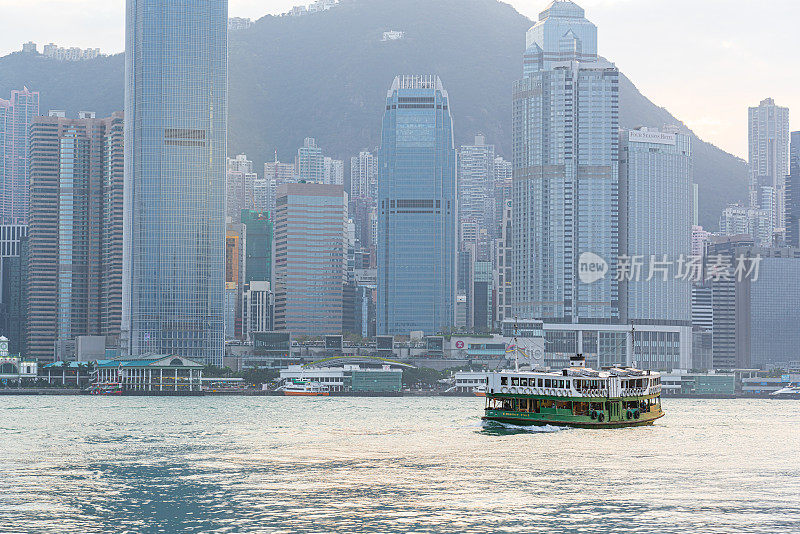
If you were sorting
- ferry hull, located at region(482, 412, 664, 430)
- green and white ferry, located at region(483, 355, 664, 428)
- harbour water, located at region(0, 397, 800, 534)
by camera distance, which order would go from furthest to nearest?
1. green and white ferry, located at region(483, 355, 664, 428)
2. ferry hull, located at region(482, 412, 664, 430)
3. harbour water, located at region(0, 397, 800, 534)

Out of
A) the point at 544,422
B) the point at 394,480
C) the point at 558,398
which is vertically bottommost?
the point at 394,480

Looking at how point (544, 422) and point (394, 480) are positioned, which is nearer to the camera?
point (394, 480)

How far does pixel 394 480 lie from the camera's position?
85.2 meters

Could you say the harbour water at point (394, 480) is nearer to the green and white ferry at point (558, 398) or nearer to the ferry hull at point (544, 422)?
the ferry hull at point (544, 422)

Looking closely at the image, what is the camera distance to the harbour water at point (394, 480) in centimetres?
6838

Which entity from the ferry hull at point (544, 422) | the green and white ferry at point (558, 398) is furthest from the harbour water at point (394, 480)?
the green and white ferry at point (558, 398)

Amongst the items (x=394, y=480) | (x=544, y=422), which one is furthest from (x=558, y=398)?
(x=394, y=480)

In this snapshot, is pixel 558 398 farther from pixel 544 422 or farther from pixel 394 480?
pixel 394 480

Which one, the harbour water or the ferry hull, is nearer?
the harbour water

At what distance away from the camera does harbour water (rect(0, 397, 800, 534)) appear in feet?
224

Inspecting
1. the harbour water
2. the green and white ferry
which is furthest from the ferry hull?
the harbour water

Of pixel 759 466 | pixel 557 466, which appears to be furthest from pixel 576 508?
pixel 759 466

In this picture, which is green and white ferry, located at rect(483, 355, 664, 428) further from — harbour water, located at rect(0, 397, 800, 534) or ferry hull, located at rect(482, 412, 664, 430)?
harbour water, located at rect(0, 397, 800, 534)

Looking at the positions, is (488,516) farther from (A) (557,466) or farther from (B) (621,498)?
(A) (557,466)
